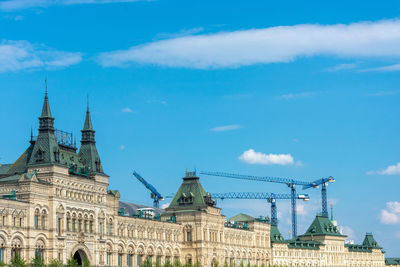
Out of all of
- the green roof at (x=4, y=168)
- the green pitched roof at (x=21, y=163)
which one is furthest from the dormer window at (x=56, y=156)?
the green roof at (x=4, y=168)

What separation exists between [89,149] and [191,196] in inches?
1583

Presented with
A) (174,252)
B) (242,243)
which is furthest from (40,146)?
(242,243)

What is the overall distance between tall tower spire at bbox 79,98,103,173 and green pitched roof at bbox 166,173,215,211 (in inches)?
1506

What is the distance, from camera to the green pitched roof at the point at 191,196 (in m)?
177

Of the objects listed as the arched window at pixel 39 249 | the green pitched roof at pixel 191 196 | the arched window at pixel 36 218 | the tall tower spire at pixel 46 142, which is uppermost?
the tall tower spire at pixel 46 142

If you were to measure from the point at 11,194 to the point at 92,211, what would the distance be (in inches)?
756

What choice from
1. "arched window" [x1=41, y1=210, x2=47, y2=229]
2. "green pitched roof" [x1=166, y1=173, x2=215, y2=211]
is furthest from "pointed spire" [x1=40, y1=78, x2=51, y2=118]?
"green pitched roof" [x1=166, y1=173, x2=215, y2=211]

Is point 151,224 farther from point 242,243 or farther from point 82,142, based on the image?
point 242,243

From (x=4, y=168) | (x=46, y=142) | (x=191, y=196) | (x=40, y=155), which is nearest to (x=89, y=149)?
(x=46, y=142)

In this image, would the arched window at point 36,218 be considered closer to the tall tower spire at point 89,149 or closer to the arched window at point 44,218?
the arched window at point 44,218

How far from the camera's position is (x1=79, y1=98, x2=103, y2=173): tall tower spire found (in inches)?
5586

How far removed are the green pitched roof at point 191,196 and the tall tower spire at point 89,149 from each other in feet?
126

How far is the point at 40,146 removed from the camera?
130 meters

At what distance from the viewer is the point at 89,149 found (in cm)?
14388
